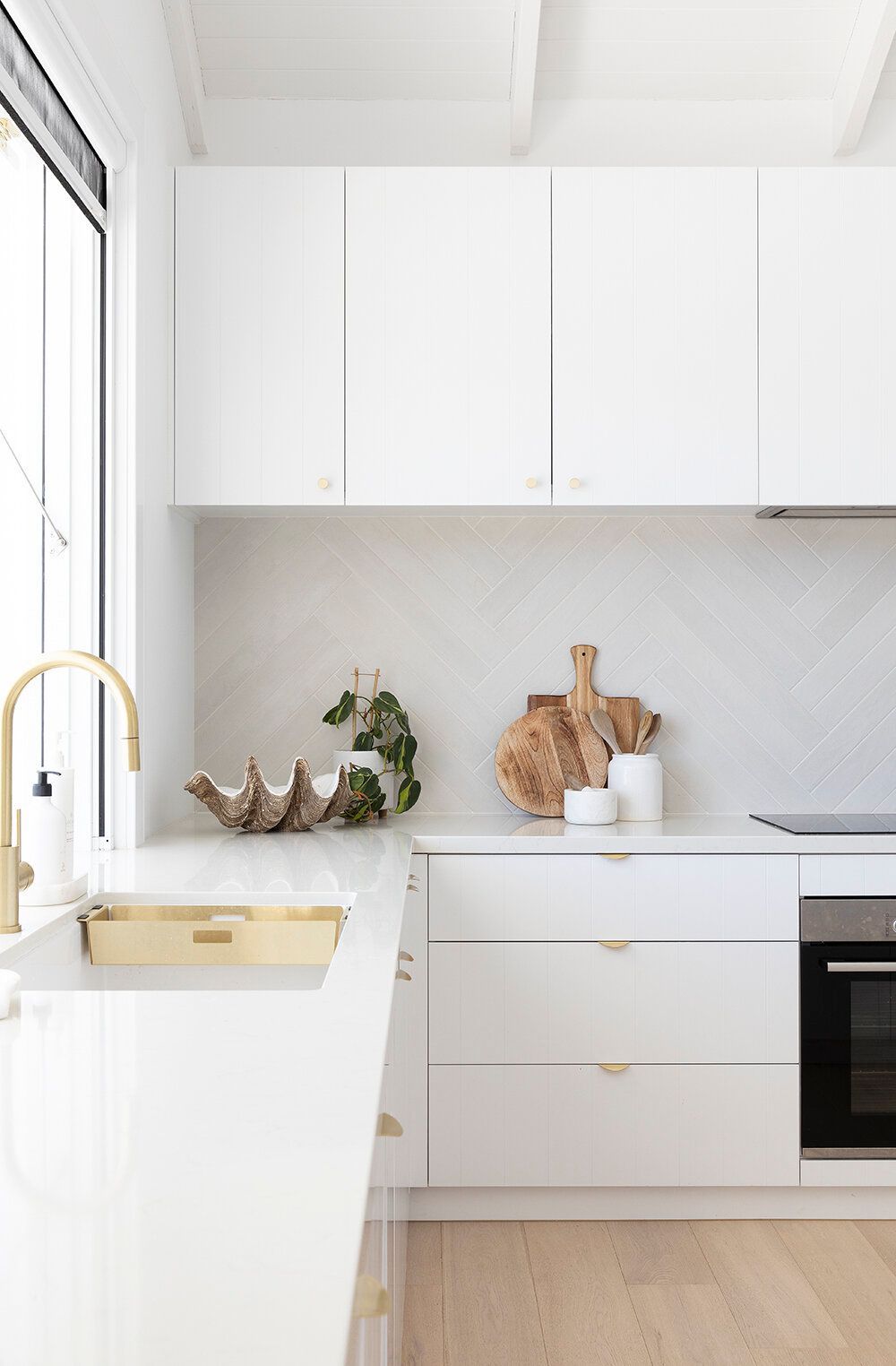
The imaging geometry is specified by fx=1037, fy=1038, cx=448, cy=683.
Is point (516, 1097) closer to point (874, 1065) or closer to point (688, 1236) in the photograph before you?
point (688, 1236)

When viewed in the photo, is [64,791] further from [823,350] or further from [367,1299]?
[823,350]

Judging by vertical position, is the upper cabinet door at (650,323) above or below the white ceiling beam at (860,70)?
below

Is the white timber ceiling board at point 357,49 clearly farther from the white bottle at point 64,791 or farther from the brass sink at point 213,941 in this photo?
the brass sink at point 213,941

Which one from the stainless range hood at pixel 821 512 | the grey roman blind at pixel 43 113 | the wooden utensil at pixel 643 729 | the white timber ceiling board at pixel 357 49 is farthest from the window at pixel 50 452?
the stainless range hood at pixel 821 512

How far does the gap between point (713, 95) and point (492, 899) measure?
2239 mm

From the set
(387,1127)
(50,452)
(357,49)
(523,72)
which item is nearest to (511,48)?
(523,72)

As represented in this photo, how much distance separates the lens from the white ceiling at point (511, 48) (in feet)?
8.66

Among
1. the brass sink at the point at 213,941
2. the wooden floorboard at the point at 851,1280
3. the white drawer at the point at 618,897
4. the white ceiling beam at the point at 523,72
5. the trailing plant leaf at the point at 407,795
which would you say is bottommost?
the wooden floorboard at the point at 851,1280

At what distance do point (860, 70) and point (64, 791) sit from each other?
261 centimetres

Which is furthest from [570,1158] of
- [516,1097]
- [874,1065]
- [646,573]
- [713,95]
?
[713,95]

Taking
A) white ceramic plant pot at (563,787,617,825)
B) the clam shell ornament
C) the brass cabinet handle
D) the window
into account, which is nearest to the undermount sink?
the window

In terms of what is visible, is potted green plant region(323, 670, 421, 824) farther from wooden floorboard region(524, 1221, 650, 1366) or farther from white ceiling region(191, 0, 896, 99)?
white ceiling region(191, 0, 896, 99)

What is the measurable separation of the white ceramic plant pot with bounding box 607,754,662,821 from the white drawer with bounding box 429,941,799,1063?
36 centimetres

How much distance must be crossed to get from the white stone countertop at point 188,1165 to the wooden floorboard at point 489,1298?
994mm
